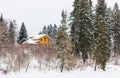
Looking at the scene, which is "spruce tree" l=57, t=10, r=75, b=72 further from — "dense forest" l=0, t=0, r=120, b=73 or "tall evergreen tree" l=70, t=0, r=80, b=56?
"tall evergreen tree" l=70, t=0, r=80, b=56

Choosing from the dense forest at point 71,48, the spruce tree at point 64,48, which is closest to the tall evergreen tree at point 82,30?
the dense forest at point 71,48

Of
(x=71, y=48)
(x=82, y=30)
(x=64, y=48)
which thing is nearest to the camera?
(x=64, y=48)

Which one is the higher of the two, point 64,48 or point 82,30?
point 82,30

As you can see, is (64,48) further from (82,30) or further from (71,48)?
(82,30)

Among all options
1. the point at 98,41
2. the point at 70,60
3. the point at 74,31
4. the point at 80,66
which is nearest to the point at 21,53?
the point at 70,60

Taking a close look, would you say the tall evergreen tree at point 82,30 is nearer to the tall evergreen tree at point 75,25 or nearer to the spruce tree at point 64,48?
the tall evergreen tree at point 75,25

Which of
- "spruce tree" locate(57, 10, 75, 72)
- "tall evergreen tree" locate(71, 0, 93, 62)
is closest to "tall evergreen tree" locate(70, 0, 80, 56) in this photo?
"tall evergreen tree" locate(71, 0, 93, 62)

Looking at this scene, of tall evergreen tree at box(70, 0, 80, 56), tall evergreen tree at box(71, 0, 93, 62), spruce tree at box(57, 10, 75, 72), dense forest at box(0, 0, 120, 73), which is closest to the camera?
dense forest at box(0, 0, 120, 73)

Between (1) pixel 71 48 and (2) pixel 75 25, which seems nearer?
(1) pixel 71 48

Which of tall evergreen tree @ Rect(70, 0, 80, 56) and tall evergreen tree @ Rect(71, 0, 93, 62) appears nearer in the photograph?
tall evergreen tree @ Rect(71, 0, 93, 62)

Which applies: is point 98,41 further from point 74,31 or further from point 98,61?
point 74,31

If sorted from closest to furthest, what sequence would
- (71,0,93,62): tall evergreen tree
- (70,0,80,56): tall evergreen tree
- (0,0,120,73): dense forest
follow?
(0,0,120,73): dense forest < (71,0,93,62): tall evergreen tree < (70,0,80,56): tall evergreen tree

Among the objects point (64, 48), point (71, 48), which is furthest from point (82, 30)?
point (64, 48)

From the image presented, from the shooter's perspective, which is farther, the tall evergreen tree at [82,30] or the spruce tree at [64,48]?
the tall evergreen tree at [82,30]
